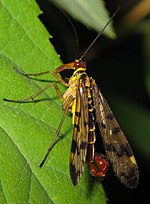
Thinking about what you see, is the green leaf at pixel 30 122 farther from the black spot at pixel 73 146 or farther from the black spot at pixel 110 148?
the black spot at pixel 110 148

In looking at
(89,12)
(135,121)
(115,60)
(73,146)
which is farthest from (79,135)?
(115,60)

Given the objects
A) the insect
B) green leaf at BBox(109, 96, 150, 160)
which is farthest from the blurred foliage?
green leaf at BBox(109, 96, 150, 160)

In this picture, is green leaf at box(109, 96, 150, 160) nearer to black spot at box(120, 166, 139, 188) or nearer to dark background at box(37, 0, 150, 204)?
dark background at box(37, 0, 150, 204)

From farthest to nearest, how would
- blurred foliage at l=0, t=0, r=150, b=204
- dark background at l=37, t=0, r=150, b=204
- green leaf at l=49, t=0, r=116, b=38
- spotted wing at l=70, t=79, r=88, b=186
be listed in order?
1. dark background at l=37, t=0, r=150, b=204
2. green leaf at l=49, t=0, r=116, b=38
3. spotted wing at l=70, t=79, r=88, b=186
4. blurred foliage at l=0, t=0, r=150, b=204

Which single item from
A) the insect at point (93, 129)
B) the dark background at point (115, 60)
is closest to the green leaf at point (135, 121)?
the dark background at point (115, 60)

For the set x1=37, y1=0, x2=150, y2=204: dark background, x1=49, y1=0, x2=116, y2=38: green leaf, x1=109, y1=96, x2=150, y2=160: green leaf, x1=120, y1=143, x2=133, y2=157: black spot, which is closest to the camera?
x1=49, y1=0, x2=116, y2=38: green leaf

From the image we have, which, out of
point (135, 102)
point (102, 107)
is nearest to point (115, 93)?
point (135, 102)

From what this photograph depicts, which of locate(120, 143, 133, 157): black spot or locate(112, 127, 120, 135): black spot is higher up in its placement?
locate(112, 127, 120, 135): black spot
